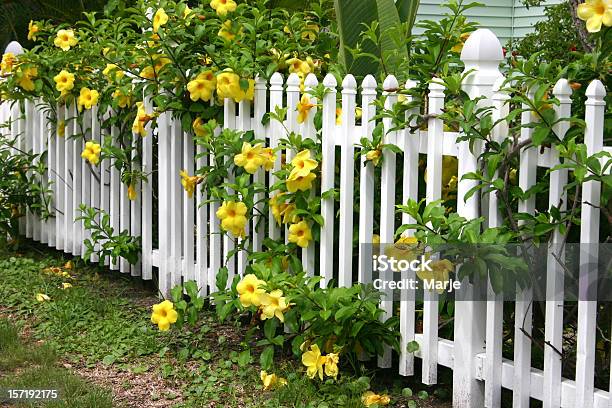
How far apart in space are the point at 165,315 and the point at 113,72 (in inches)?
61.3

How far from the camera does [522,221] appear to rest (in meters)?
3.04

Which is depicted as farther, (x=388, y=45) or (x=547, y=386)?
(x=388, y=45)

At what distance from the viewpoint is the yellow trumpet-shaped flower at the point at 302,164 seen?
3.64 metres

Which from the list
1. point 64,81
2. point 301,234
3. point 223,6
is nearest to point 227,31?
point 223,6

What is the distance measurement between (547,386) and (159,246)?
2493mm

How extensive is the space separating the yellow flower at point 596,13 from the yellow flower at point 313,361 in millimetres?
1515

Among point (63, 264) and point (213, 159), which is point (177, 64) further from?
point (63, 264)

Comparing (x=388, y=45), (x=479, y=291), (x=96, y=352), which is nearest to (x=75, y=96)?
(x=96, y=352)

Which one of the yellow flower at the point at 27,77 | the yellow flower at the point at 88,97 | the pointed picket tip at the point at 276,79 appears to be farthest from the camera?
the yellow flower at the point at 27,77

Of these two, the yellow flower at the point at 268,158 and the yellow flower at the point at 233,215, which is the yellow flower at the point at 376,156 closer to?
the yellow flower at the point at 268,158

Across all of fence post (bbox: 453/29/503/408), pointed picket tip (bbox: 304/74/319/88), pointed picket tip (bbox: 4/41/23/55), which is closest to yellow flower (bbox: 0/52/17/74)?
pointed picket tip (bbox: 4/41/23/55)

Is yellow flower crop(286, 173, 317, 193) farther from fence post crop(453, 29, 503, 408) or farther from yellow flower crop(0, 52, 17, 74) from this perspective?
yellow flower crop(0, 52, 17, 74)

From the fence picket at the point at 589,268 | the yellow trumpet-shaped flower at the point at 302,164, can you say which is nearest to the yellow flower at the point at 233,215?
the yellow trumpet-shaped flower at the point at 302,164

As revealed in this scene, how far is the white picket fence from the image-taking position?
2898 millimetres
